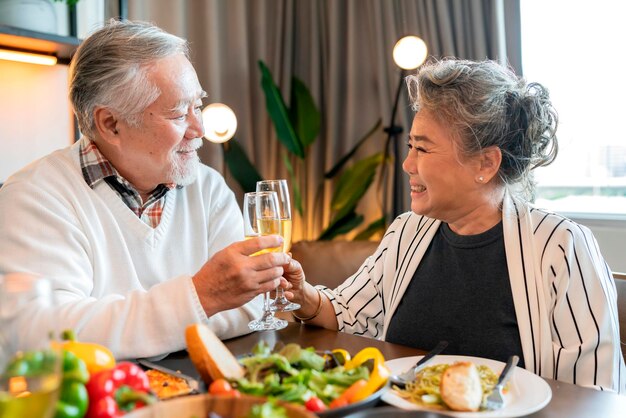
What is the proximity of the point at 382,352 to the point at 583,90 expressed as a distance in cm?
256

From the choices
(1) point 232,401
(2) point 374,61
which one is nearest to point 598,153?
(2) point 374,61

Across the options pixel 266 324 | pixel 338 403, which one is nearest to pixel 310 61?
pixel 266 324

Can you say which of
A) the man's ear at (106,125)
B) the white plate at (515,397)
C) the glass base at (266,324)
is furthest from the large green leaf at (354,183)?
the white plate at (515,397)

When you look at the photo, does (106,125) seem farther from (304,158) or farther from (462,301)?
(304,158)

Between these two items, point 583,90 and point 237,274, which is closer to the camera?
point 237,274

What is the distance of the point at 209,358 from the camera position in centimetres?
96

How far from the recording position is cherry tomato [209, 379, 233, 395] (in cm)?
90

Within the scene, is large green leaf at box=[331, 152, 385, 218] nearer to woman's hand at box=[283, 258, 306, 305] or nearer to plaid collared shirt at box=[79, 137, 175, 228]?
plaid collared shirt at box=[79, 137, 175, 228]

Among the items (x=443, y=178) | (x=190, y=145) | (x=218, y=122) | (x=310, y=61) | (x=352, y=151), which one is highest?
(x=310, y=61)

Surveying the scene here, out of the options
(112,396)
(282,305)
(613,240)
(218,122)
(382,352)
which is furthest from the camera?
(218,122)

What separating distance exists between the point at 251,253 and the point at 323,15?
3192 mm

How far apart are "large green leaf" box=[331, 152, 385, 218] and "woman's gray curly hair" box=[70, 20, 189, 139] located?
7.08 feet

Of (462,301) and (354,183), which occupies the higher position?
(354,183)

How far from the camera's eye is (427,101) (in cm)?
175
